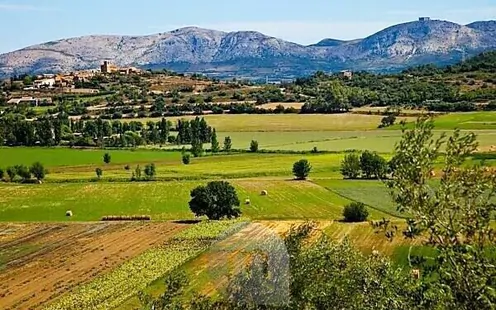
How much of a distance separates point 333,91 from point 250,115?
937 inches

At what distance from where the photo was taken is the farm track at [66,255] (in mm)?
33031

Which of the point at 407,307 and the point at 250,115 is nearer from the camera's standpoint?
the point at 407,307

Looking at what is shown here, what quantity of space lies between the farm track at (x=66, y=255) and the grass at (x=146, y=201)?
537cm

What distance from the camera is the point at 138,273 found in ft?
116

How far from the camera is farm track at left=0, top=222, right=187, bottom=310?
33.0 m

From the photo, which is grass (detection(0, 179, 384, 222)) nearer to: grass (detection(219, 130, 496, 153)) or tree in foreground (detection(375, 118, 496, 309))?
grass (detection(219, 130, 496, 153))

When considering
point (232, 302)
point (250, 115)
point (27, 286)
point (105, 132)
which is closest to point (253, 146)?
point (105, 132)

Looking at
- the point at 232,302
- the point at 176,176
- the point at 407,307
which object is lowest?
the point at 176,176

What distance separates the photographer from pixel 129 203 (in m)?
59.3

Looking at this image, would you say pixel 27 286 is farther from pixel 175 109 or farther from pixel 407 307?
pixel 175 109

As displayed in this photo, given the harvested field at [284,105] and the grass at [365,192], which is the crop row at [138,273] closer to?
the grass at [365,192]

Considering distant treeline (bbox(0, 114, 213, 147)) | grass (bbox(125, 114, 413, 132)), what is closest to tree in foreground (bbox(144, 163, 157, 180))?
distant treeline (bbox(0, 114, 213, 147))

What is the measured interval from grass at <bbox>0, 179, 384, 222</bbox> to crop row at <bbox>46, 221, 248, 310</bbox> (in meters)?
8.82

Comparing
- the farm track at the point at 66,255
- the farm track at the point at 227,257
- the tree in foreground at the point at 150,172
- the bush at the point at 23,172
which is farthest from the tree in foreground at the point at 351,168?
the bush at the point at 23,172
